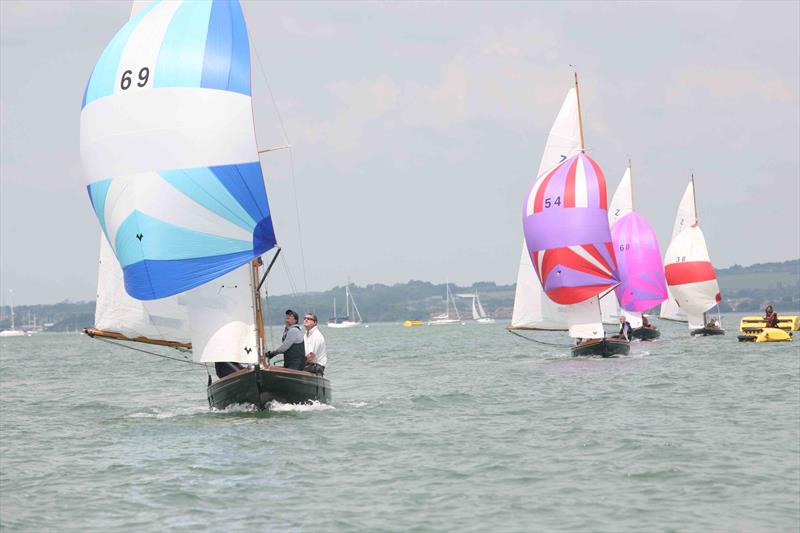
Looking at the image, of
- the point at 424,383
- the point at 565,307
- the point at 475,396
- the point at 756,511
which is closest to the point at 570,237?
the point at 565,307

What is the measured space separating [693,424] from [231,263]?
978cm

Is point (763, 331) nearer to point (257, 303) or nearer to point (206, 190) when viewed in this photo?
point (257, 303)

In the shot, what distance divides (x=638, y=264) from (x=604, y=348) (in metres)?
20.3

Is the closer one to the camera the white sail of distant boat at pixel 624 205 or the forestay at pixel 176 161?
the forestay at pixel 176 161

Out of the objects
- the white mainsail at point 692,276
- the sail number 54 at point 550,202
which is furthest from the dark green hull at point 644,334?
the sail number 54 at point 550,202

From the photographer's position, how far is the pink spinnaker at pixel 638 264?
63.8 meters

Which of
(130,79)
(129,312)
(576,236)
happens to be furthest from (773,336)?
(130,79)

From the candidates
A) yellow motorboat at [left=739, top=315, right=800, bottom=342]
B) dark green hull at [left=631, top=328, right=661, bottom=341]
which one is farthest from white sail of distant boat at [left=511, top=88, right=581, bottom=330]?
dark green hull at [left=631, top=328, right=661, bottom=341]

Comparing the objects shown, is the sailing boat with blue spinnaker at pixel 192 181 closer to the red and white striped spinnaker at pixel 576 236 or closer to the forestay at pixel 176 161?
the forestay at pixel 176 161

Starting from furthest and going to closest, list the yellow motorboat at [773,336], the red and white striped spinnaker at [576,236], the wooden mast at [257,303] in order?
the yellow motorboat at [773,336]
the red and white striped spinnaker at [576,236]
the wooden mast at [257,303]

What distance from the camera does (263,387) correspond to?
24.2 meters

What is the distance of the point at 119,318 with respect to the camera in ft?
87.0

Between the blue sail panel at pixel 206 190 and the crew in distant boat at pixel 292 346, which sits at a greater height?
the blue sail panel at pixel 206 190

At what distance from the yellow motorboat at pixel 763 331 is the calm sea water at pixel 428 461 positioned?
24.7 meters
